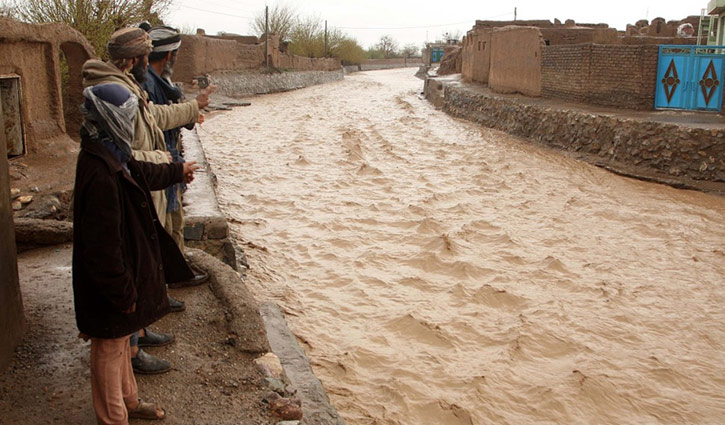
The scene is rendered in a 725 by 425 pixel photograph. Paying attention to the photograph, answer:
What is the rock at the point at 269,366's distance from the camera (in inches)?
120

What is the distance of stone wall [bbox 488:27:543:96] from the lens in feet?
48.9

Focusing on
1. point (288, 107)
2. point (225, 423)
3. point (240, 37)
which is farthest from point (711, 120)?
point (240, 37)

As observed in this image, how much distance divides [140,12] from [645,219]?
9.86 meters

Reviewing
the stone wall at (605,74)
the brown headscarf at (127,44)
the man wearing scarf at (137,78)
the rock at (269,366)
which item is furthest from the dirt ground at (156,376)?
the stone wall at (605,74)

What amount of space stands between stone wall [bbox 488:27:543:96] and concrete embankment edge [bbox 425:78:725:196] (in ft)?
3.29

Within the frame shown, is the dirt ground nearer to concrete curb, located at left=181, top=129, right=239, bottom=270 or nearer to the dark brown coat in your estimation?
the dark brown coat

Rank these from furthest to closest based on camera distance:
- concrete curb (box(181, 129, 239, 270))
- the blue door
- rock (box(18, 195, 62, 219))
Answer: the blue door, rock (box(18, 195, 62, 219)), concrete curb (box(181, 129, 239, 270))

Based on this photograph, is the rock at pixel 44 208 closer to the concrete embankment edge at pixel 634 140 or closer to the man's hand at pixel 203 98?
the man's hand at pixel 203 98

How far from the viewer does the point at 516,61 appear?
16047mm

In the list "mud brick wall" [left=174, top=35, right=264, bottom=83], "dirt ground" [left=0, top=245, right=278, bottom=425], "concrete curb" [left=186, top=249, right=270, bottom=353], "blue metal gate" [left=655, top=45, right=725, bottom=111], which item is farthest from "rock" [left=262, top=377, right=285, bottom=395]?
"mud brick wall" [left=174, top=35, right=264, bottom=83]

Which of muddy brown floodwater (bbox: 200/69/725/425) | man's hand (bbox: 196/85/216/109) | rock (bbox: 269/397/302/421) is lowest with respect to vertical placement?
muddy brown floodwater (bbox: 200/69/725/425)

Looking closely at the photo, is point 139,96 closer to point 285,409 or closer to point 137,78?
point 137,78

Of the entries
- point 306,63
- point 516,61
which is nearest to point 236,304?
point 516,61

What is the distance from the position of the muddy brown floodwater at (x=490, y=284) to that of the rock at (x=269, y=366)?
71 centimetres
